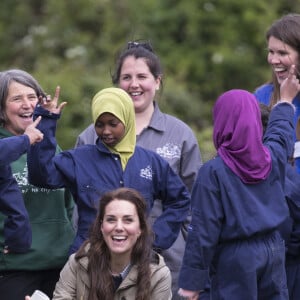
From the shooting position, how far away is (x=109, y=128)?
6.06 meters

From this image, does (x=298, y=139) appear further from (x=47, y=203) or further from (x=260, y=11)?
(x=260, y=11)

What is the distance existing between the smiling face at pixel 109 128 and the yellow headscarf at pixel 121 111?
26 mm

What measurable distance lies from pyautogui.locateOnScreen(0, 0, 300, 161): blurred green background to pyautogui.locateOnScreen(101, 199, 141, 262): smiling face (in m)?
6.64

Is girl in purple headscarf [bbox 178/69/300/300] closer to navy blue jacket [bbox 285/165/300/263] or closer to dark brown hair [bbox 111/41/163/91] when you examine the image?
navy blue jacket [bbox 285/165/300/263]

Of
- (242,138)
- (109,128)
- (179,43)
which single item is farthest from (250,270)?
(179,43)

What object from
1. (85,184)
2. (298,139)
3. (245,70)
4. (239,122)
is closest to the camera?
(239,122)

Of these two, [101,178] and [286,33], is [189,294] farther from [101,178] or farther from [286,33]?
[286,33]

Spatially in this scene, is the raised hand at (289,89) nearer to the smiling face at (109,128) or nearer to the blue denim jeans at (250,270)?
the blue denim jeans at (250,270)

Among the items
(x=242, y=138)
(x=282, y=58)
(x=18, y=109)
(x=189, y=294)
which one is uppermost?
(x=282, y=58)

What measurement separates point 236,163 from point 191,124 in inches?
294

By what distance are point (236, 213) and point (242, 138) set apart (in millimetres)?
398

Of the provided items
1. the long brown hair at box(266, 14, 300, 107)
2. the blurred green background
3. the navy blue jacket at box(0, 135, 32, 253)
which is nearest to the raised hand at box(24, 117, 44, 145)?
the navy blue jacket at box(0, 135, 32, 253)

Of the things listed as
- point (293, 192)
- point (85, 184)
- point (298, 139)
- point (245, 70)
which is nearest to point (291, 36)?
point (298, 139)

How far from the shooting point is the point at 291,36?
6703 mm
